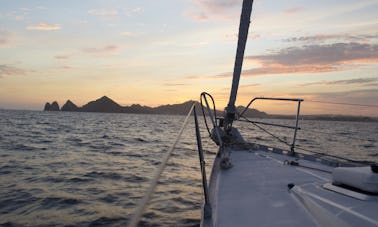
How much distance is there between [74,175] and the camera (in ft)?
38.5

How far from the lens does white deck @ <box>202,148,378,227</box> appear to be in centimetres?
344

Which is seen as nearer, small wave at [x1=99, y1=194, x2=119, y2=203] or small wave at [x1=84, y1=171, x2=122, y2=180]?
small wave at [x1=99, y1=194, x2=119, y2=203]

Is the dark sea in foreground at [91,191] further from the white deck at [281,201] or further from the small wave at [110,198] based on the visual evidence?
the white deck at [281,201]

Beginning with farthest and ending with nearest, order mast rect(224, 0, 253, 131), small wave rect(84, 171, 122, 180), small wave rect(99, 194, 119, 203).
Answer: small wave rect(84, 171, 122, 180) < small wave rect(99, 194, 119, 203) < mast rect(224, 0, 253, 131)

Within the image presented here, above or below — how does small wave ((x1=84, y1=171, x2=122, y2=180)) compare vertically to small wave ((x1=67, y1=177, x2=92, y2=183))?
above

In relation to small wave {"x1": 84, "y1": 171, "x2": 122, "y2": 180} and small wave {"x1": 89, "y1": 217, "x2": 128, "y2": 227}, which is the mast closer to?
small wave {"x1": 89, "y1": 217, "x2": 128, "y2": 227}

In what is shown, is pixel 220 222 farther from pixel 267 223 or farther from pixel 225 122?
pixel 225 122

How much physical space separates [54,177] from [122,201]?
11.8 ft

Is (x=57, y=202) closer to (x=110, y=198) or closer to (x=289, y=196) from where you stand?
(x=110, y=198)

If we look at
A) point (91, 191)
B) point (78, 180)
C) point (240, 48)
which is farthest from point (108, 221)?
point (240, 48)

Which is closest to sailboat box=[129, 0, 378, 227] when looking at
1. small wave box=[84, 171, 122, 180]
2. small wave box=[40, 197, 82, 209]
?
small wave box=[40, 197, 82, 209]

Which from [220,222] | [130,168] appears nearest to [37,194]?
[130,168]

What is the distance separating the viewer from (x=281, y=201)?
4305 millimetres

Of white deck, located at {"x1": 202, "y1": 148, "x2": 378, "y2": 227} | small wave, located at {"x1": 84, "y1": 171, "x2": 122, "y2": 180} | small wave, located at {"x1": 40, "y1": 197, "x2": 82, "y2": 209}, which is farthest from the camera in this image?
small wave, located at {"x1": 84, "y1": 171, "x2": 122, "y2": 180}
